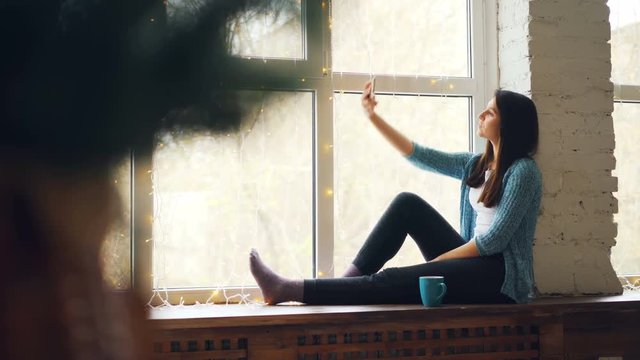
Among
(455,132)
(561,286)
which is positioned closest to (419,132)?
(455,132)

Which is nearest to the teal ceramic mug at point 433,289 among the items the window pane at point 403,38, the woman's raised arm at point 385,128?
the woman's raised arm at point 385,128

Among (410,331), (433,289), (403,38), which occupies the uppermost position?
(403,38)

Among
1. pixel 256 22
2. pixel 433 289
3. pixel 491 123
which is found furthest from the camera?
pixel 491 123

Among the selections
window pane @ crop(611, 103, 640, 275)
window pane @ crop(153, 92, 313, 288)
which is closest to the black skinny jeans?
window pane @ crop(153, 92, 313, 288)

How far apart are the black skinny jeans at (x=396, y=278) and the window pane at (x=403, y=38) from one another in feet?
1.62

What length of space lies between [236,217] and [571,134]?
1.10 meters

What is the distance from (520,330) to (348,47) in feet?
Result: 3.34

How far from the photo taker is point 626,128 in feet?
8.06

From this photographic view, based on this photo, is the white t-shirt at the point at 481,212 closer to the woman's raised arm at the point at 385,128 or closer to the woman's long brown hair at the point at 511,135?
the woman's long brown hair at the point at 511,135

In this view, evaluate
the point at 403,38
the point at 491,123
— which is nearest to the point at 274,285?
the point at 491,123

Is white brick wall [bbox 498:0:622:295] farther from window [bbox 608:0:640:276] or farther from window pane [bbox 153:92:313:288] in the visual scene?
window pane [bbox 153:92:313:288]

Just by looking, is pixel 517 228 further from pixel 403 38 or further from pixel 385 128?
pixel 403 38

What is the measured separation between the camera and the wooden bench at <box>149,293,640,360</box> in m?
1.64

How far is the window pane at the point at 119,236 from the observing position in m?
0.29
